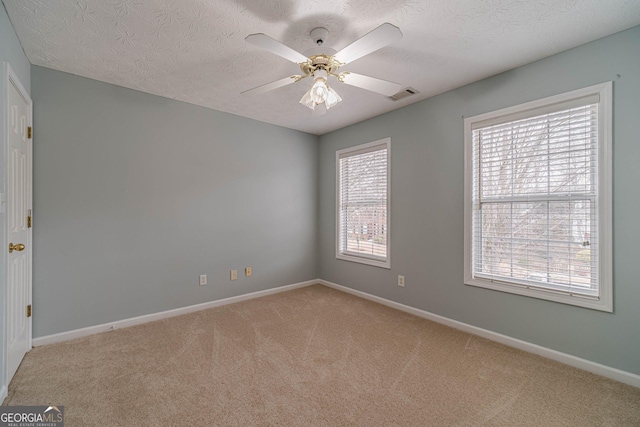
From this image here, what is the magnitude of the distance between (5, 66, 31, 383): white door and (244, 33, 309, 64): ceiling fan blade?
1.73 metres

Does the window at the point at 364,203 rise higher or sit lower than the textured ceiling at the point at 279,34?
lower

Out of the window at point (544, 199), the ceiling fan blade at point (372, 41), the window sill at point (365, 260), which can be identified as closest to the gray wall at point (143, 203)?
the window sill at point (365, 260)

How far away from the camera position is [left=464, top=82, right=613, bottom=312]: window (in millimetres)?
2100

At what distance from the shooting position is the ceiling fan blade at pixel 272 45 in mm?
1555

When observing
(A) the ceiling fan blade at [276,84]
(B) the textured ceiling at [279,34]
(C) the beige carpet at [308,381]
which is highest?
(B) the textured ceiling at [279,34]

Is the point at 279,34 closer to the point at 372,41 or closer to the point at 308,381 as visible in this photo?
the point at 372,41

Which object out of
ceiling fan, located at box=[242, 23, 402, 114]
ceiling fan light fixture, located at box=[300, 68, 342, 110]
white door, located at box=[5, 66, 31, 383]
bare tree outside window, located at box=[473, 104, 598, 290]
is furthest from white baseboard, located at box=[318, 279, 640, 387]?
white door, located at box=[5, 66, 31, 383]

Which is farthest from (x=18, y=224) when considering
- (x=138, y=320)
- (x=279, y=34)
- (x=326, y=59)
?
(x=326, y=59)

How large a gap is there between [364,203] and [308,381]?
253cm

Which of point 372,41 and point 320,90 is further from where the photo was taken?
point 320,90

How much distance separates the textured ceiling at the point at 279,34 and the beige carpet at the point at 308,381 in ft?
8.23

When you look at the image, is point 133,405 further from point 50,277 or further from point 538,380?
point 538,380

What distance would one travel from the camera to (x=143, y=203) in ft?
9.92

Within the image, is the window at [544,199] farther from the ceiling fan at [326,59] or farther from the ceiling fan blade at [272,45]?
the ceiling fan blade at [272,45]
